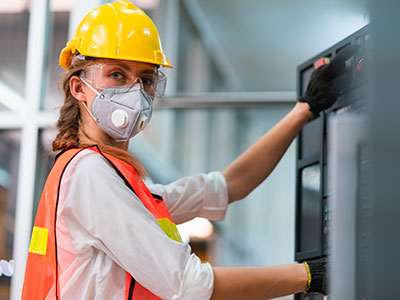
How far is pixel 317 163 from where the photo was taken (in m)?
2.14

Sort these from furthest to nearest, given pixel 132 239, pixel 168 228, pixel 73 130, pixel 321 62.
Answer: pixel 321 62, pixel 73 130, pixel 168 228, pixel 132 239

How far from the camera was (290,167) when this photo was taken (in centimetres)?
891

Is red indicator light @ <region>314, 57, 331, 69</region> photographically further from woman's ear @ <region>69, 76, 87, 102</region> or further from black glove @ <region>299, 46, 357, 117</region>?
woman's ear @ <region>69, 76, 87, 102</region>

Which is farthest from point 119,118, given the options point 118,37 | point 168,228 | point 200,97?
point 200,97

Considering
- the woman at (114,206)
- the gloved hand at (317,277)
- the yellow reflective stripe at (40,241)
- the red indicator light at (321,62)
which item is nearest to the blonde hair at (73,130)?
the woman at (114,206)

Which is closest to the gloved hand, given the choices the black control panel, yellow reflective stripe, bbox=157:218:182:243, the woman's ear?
the black control panel

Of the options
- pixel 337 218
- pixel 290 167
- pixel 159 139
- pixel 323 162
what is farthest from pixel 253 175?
pixel 290 167

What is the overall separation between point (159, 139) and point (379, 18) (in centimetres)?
591

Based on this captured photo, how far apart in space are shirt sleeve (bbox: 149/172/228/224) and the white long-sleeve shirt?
60 centimetres

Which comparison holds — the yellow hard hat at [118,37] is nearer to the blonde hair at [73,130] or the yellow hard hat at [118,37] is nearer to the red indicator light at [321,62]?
the blonde hair at [73,130]

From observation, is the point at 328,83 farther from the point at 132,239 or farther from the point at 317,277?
the point at 132,239

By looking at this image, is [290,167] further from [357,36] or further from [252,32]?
[357,36]

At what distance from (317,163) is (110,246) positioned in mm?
876

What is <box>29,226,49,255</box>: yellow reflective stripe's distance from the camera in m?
1.75
